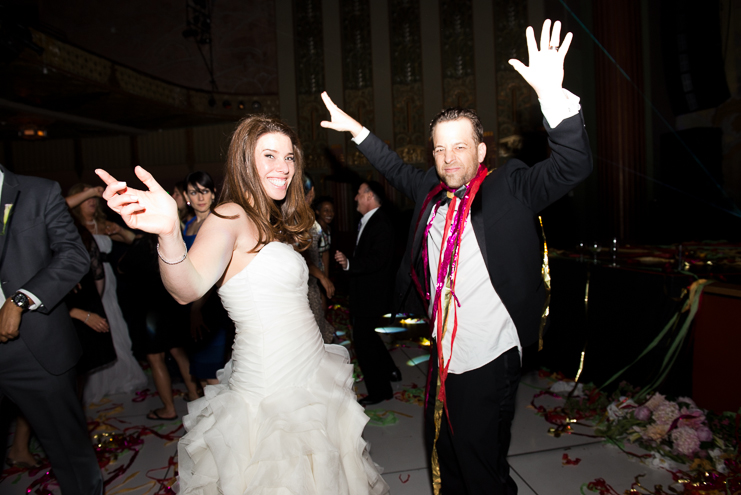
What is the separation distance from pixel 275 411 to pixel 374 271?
6.19 ft

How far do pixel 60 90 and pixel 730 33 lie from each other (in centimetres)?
1105

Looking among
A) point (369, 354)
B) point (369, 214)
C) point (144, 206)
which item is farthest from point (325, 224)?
point (144, 206)

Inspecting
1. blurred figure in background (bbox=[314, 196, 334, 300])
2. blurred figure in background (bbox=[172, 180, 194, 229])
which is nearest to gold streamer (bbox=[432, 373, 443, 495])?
blurred figure in background (bbox=[314, 196, 334, 300])

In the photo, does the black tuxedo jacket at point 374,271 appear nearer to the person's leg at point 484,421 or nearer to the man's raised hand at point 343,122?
the man's raised hand at point 343,122

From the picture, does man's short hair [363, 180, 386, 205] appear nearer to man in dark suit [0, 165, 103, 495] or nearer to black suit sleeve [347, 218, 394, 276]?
black suit sleeve [347, 218, 394, 276]

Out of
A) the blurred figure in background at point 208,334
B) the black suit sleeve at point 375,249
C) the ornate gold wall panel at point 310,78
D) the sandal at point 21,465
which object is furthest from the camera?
the ornate gold wall panel at point 310,78

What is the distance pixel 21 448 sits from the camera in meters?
2.59

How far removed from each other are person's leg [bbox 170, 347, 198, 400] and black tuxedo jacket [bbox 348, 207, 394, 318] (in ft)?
4.35

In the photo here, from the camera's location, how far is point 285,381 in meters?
1.38

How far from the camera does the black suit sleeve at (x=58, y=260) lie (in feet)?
5.56

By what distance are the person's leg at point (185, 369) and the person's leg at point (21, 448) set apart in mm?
937

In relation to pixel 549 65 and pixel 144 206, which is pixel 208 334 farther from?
pixel 549 65

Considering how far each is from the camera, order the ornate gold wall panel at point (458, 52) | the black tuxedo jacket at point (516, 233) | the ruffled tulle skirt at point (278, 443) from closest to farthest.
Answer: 1. the ruffled tulle skirt at point (278, 443)
2. the black tuxedo jacket at point (516, 233)
3. the ornate gold wall panel at point (458, 52)

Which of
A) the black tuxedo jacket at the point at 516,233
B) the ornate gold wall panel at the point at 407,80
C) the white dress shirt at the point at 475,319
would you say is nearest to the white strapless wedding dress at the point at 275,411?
the white dress shirt at the point at 475,319
